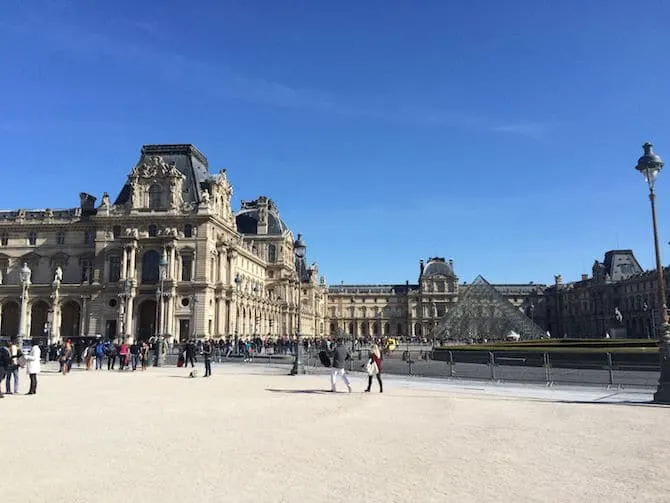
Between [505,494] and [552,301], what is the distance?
129578 mm

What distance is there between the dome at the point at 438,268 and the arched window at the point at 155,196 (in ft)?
266

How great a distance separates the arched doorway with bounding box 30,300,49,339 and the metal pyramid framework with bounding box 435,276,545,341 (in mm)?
37027

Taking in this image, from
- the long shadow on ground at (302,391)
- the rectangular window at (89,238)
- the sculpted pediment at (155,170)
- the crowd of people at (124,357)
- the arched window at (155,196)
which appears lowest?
the long shadow on ground at (302,391)

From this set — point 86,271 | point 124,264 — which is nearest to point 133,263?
point 124,264

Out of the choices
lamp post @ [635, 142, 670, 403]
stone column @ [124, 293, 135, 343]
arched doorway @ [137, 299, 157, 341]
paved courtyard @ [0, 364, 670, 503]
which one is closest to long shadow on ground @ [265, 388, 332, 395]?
paved courtyard @ [0, 364, 670, 503]

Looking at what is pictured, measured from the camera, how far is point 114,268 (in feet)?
166

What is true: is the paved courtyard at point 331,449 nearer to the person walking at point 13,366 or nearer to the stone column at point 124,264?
the person walking at point 13,366

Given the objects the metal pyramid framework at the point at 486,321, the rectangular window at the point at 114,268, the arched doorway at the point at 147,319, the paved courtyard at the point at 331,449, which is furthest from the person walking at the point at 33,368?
the metal pyramid framework at the point at 486,321

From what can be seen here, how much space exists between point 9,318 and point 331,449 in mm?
54557

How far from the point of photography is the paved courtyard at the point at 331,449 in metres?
6.18

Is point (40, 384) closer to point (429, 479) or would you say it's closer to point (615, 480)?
point (429, 479)

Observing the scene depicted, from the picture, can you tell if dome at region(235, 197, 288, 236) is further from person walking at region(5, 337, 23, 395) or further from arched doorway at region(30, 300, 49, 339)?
person walking at region(5, 337, 23, 395)

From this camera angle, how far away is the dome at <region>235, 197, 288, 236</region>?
247 feet

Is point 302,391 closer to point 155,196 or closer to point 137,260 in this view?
point 137,260
